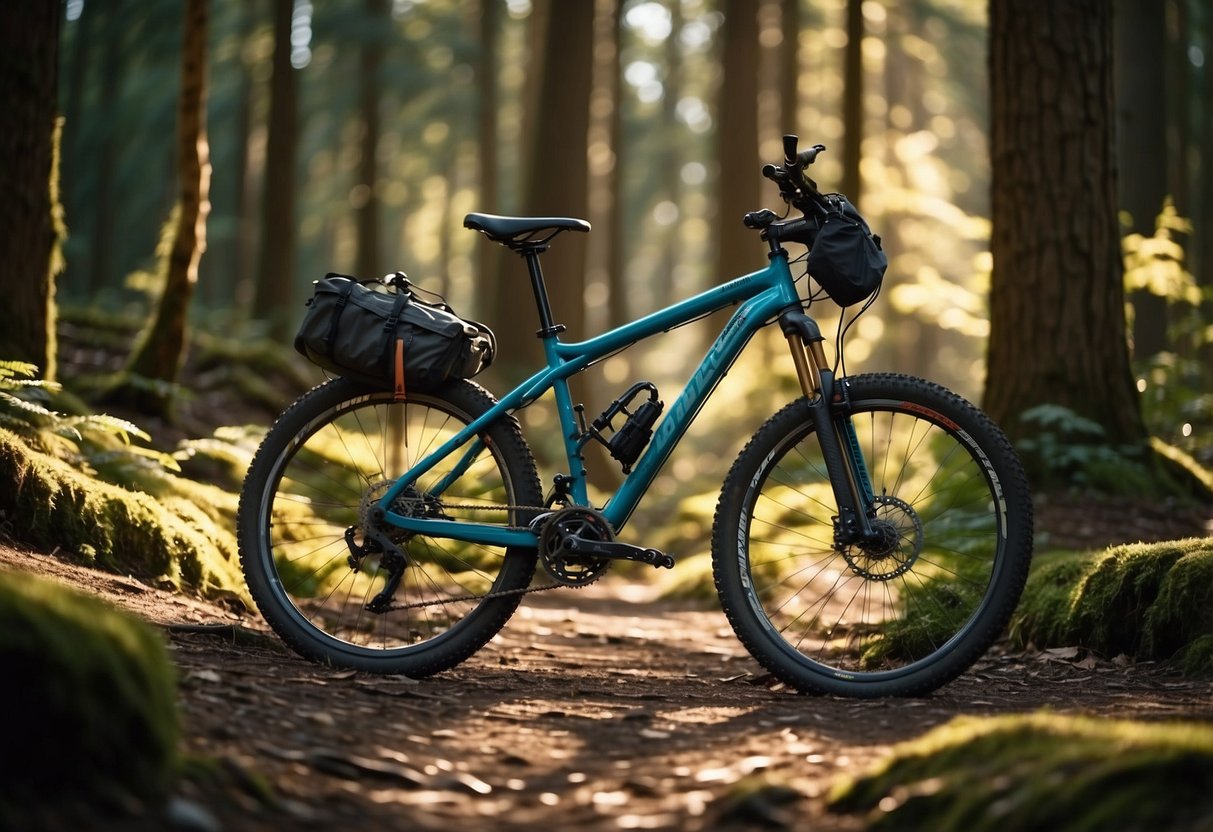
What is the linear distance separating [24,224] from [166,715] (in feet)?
14.2

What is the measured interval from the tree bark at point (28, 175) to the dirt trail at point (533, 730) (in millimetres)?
1890

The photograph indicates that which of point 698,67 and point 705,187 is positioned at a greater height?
point 698,67

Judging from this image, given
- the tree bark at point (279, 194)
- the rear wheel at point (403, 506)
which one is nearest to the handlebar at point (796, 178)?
the rear wheel at point (403, 506)

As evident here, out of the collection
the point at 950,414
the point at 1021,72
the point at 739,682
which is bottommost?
the point at 739,682

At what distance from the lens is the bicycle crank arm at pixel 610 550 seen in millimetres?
3996

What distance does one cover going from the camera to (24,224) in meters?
5.87

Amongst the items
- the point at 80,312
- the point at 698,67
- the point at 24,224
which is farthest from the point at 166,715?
the point at 698,67

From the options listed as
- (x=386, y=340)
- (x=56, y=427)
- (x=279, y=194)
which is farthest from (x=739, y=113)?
(x=386, y=340)

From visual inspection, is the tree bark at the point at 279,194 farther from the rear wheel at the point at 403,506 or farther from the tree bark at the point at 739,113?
the rear wheel at the point at 403,506

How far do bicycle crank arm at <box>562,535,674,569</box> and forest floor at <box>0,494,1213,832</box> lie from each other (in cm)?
45

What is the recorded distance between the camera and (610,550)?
4.03 meters

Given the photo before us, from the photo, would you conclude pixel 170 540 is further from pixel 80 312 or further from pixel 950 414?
pixel 80 312

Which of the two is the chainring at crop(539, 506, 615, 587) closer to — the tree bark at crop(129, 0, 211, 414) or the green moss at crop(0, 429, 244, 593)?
the green moss at crop(0, 429, 244, 593)

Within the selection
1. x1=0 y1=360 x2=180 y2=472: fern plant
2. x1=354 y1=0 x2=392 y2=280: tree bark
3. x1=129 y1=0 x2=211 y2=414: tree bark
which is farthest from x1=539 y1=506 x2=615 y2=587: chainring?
x1=354 y1=0 x2=392 y2=280: tree bark
